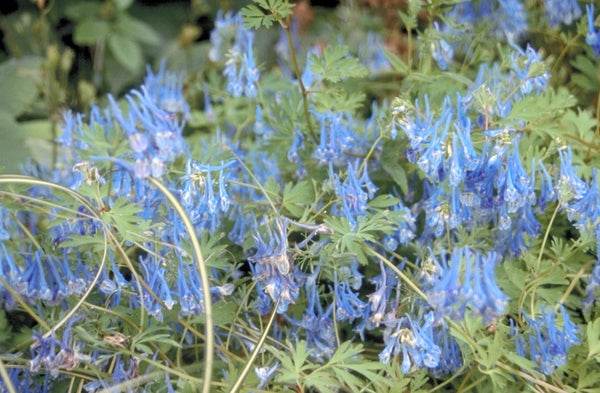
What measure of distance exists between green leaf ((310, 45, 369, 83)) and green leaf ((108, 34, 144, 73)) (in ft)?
7.73

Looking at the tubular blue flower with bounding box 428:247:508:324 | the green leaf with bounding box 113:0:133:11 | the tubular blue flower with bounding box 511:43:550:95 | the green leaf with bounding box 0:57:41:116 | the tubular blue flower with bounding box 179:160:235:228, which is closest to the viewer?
the tubular blue flower with bounding box 428:247:508:324

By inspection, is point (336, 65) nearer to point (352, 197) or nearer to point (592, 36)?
point (352, 197)

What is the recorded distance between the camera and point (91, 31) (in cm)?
384

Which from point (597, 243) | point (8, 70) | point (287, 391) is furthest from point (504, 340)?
point (8, 70)

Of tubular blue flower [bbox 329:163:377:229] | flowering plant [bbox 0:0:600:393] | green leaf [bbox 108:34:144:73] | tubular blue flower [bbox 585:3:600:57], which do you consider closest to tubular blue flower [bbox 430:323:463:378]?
flowering plant [bbox 0:0:600:393]

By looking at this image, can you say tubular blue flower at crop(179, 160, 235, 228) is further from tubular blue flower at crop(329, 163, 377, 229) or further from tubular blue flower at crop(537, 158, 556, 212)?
tubular blue flower at crop(537, 158, 556, 212)

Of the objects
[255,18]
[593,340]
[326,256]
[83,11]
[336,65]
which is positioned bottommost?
[83,11]

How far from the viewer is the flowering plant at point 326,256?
125 cm

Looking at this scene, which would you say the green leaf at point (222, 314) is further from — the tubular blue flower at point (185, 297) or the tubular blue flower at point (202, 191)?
the tubular blue flower at point (202, 191)

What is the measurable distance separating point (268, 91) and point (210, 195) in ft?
4.16

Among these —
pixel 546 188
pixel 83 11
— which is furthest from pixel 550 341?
pixel 83 11

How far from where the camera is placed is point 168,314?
1.43m

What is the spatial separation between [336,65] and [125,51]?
2464 millimetres

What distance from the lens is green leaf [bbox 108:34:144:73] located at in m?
3.77
